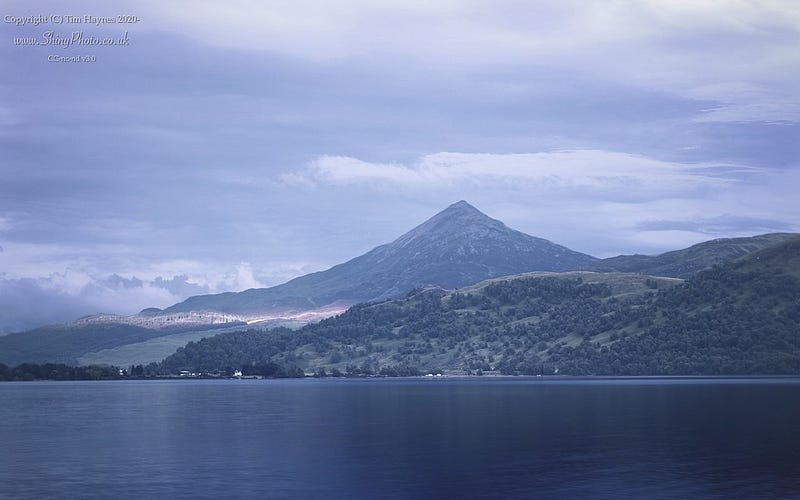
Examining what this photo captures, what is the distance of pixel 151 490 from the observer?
9900 centimetres

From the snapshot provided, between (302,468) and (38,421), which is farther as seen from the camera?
(38,421)

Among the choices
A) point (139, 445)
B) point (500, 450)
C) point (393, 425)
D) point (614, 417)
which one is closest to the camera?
point (500, 450)

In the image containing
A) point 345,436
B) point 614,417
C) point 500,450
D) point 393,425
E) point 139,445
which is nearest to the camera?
point 500,450

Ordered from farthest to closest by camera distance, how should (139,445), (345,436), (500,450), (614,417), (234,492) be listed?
(614,417)
(345,436)
(139,445)
(500,450)
(234,492)

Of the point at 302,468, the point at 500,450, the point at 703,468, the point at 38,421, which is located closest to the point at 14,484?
the point at 302,468

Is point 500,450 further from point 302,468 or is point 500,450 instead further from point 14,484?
point 14,484

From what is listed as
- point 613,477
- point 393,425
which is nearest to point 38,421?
point 393,425

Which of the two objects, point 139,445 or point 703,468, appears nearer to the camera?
point 703,468

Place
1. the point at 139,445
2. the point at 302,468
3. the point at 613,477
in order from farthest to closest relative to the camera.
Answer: the point at 139,445, the point at 302,468, the point at 613,477

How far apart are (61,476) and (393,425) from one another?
246 feet

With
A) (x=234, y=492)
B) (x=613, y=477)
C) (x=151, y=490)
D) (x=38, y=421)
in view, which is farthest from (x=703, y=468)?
(x=38, y=421)

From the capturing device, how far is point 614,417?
186m

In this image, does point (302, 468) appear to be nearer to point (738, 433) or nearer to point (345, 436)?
point (345, 436)

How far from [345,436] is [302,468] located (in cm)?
3915
